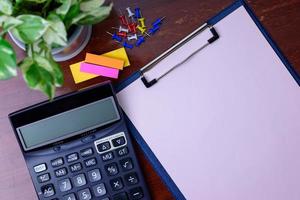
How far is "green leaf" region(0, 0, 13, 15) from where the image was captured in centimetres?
40

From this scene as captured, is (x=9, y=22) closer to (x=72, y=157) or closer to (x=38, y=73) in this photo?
(x=38, y=73)

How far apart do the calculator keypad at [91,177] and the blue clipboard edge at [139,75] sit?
0.03m

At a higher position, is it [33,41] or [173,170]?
[33,41]

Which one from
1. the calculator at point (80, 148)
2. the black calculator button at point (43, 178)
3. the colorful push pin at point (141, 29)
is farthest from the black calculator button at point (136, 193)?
the colorful push pin at point (141, 29)

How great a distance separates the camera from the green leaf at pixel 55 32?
404 mm

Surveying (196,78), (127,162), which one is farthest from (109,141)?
(196,78)

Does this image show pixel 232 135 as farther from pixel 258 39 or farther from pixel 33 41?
pixel 33 41

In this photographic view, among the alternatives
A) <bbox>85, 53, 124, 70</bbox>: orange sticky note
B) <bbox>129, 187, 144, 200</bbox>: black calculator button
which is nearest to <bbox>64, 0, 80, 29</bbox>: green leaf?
<bbox>85, 53, 124, 70</bbox>: orange sticky note

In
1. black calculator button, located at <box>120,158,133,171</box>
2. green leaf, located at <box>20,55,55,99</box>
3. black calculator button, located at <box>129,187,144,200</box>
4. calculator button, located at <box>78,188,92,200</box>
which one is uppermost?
green leaf, located at <box>20,55,55,99</box>

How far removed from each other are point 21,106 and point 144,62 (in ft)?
0.57

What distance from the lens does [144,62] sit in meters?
0.57

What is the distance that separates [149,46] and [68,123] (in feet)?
0.48

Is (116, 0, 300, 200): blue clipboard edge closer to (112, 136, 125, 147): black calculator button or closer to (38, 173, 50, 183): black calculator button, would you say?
(112, 136, 125, 147): black calculator button

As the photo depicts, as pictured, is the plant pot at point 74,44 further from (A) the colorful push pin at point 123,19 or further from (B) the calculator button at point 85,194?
(B) the calculator button at point 85,194
